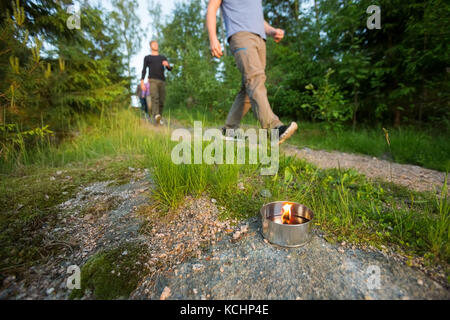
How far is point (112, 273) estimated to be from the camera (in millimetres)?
1068

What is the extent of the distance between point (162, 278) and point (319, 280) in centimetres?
76

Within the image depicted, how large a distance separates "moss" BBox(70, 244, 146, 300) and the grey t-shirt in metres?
2.50

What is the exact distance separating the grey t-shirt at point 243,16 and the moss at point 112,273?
8.19ft

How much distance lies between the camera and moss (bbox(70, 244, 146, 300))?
978mm

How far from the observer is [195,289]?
0.98 meters

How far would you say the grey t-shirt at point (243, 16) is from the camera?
8.02 ft

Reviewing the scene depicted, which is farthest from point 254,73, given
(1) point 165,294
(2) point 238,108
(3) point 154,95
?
(3) point 154,95

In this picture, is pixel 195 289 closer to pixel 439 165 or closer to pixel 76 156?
pixel 76 156

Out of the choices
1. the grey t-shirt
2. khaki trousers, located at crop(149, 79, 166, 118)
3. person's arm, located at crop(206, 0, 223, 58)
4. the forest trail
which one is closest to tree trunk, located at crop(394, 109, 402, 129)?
the forest trail

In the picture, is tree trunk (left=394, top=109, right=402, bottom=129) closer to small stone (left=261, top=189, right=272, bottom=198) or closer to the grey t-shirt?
the grey t-shirt

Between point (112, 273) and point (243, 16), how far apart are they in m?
2.75

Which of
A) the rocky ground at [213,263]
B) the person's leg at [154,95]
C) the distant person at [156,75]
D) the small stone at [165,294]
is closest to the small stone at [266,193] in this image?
the rocky ground at [213,263]

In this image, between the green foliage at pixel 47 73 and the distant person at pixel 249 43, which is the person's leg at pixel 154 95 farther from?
the distant person at pixel 249 43

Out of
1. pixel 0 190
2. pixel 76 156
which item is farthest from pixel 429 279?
pixel 76 156
